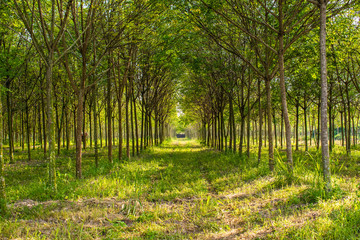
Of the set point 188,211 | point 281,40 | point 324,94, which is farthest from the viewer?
point 281,40

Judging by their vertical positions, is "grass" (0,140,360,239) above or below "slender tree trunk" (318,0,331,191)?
below

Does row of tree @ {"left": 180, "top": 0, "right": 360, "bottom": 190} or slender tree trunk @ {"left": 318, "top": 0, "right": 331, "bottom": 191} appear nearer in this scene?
slender tree trunk @ {"left": 318, "top": 0, "right": 331, "bottom": 191}

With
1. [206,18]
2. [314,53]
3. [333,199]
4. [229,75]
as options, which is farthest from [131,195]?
[229,75]

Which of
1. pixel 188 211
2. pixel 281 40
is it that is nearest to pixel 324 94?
pixel 281 40

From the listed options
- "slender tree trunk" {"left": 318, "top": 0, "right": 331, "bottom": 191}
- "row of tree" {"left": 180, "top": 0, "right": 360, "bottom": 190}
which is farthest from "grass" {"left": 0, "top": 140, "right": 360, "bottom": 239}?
"row of tree" {"left": 180, "top": 0, "right": 360, "bottom": 190}

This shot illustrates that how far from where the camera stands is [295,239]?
3.46 meters

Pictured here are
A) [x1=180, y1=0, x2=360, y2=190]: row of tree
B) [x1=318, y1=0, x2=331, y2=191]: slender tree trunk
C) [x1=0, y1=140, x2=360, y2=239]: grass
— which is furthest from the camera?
[x1=180, y1=0, x2=360, y2=190]: row of tree

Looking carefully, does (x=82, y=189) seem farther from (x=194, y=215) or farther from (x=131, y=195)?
(x=194, y=215)

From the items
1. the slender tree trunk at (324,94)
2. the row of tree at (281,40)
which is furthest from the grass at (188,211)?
the row of tree at (281,40)

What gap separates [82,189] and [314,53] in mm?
10137

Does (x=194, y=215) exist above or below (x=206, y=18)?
below

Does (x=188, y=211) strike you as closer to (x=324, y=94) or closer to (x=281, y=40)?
(x=324, y=94)

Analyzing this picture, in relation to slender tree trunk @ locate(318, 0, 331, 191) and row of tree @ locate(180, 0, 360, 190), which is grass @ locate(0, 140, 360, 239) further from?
row of tree @ locate(180, 0, 360, 190)

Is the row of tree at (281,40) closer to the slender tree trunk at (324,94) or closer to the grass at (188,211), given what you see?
the slender tree trunk at (324,94)
